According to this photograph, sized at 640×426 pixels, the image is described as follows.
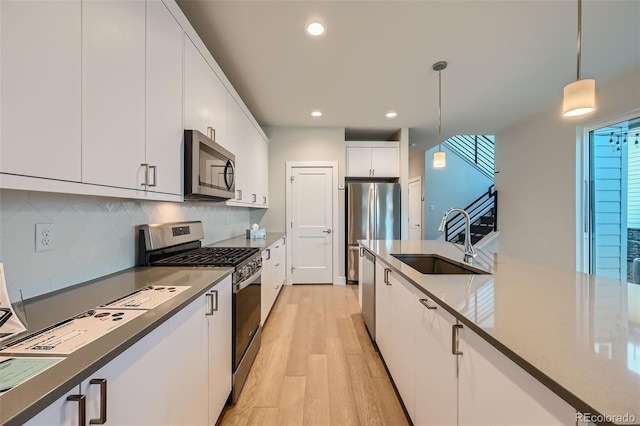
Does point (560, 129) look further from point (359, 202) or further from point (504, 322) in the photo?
point (504, 322)

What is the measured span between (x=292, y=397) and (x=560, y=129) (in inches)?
187

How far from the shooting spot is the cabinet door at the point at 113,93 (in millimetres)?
946

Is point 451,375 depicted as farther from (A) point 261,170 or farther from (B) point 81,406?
(A) point 261,170

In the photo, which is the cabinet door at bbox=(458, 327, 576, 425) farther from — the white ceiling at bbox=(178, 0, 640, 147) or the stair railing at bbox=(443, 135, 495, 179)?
the stair railing at bbox=(443, 135, 495, 179)

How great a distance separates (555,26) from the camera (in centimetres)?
205

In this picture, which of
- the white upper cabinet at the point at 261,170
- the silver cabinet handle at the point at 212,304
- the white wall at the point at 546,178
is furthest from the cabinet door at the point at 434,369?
the white wall at the point at 546,178

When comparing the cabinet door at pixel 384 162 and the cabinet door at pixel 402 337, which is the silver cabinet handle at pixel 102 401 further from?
the cabinet door at pixel 384 162

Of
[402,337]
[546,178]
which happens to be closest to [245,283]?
[402,337]

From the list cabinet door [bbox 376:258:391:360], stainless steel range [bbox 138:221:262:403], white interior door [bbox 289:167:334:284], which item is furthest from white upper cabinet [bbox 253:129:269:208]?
cabinet door [bbox 376:258:391:360]

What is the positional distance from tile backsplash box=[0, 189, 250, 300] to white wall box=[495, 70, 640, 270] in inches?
183

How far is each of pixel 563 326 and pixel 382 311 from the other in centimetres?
138

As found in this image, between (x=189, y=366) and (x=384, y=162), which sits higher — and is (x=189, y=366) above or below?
below

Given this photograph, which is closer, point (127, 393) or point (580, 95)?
point (127, 393)

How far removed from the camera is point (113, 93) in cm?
106
